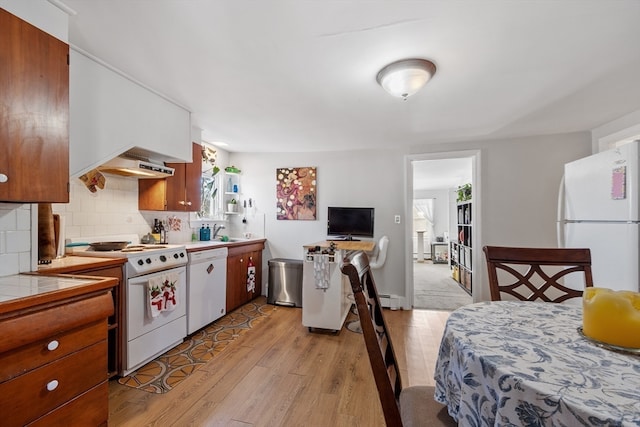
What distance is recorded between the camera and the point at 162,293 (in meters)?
2.32

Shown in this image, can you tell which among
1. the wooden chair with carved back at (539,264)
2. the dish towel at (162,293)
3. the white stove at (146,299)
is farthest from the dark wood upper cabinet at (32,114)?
the wooden chair with carved back at (539,264)

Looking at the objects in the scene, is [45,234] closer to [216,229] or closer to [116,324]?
[116,324]

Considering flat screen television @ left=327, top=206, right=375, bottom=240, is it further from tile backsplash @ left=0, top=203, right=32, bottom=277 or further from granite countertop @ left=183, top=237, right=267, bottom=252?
tile backsplash @ left=0, top=203, right=32, bottom=277

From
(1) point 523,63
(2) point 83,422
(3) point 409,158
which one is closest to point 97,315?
(2) point 83,422

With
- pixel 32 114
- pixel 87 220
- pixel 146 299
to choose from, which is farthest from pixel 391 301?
pixel 32 114

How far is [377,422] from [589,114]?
3.32 meters

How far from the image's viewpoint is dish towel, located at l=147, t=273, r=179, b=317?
7.29 ft

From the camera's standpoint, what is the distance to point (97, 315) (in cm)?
131

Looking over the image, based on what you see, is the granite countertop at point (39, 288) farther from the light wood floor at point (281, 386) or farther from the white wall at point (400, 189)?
the white wall at point (400, 189)

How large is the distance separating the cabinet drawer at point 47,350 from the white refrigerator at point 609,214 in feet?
10.5

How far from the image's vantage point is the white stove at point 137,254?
210cm

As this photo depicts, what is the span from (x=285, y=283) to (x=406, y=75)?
296 centimetres

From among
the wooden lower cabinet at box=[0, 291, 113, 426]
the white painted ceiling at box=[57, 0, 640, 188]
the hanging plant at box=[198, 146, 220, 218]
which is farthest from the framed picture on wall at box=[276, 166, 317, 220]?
the wooden lower cabinet at box=[0, 291, 113, 426]

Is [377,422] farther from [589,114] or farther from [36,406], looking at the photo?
[589,114]
